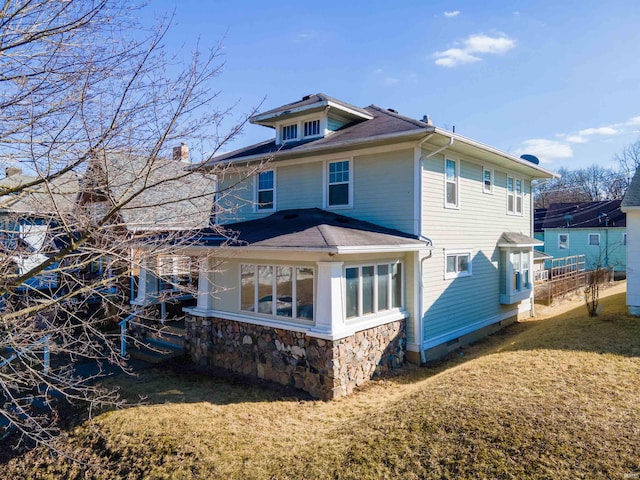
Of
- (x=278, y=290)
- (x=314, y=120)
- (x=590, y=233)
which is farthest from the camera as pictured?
(x=590, y=233)

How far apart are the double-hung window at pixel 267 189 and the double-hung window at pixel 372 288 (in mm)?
4554

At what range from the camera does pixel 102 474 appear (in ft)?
Answer: 19.7

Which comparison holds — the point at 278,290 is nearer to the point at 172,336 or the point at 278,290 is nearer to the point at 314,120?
the point at 172,336

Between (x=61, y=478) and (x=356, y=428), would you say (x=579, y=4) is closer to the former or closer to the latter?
(x=356, y=428)

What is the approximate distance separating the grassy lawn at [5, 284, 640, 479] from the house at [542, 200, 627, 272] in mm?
22538

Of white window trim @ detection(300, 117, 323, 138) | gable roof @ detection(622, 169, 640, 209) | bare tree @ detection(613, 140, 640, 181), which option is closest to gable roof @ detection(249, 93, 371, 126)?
white window trim @ detection(300, 117, 323, 138)

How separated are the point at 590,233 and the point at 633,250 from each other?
20.6m

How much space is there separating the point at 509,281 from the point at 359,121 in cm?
708

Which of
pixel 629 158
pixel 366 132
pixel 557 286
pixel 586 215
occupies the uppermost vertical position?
pixel 629 158

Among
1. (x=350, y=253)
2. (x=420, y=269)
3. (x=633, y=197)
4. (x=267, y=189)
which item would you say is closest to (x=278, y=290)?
(x=350, y=253)

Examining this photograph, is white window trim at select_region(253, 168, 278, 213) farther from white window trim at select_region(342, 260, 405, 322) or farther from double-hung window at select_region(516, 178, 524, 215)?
double-hung window at select_region(516, 178, 524, 215)

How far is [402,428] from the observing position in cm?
571

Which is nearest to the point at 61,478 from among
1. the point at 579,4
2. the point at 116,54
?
the point at 116,54

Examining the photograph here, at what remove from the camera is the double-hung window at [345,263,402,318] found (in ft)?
27.5
